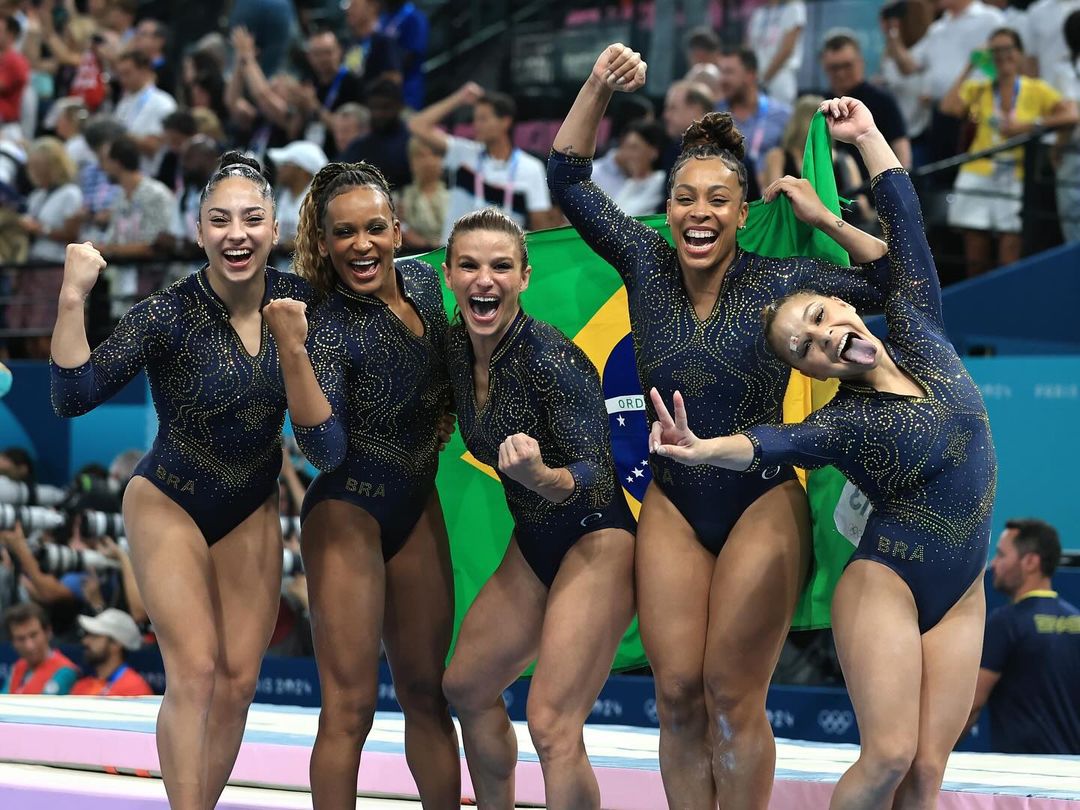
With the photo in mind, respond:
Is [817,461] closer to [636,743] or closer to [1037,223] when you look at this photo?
[636,743]

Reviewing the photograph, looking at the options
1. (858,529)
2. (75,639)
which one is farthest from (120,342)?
(75,639)

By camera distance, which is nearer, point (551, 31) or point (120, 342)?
point (120, 342)

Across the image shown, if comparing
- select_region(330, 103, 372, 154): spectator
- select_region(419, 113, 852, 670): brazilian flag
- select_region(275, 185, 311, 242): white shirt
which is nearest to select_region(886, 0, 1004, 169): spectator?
select_region(330, 103, 372, 154): spectator

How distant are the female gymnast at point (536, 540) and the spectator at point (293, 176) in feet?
14.8

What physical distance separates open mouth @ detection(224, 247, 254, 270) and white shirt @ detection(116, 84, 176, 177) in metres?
6.36

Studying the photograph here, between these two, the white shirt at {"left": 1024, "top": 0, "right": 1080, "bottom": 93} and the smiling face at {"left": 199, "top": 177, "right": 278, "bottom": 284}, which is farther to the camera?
the white shirt at {"left": 1024, "top": 0, "right": 1080, "bottom": 93}

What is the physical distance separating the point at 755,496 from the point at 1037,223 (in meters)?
4.41

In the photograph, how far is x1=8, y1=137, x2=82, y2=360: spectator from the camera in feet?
29.5

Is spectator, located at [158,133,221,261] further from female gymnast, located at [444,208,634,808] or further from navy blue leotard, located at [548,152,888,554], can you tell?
navy blue leotard, located at [548,152,888,554]

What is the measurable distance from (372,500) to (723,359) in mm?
1023

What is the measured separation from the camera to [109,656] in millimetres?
7543

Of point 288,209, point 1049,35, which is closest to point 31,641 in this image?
point 288,209

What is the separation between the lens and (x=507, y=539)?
5.11 meters

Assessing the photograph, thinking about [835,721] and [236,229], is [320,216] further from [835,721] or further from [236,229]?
[835,721]
